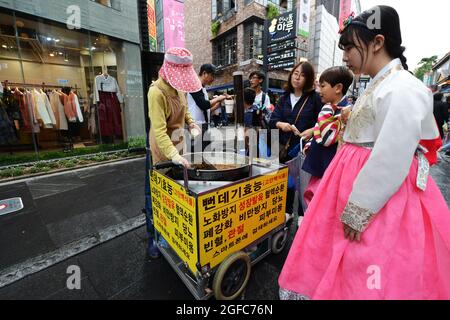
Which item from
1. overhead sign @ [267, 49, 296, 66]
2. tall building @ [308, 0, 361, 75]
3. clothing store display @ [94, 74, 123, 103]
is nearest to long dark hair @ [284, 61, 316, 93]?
clothing store display @ [94, 74, 123, 103]

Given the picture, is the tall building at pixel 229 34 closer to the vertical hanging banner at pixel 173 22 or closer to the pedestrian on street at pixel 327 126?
the vertical hanging banner at pixel 173 22

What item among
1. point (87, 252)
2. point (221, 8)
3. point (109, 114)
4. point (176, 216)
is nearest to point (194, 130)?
point (176, 216)

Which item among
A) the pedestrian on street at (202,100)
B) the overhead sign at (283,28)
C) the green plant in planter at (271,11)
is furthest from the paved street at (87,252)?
the green plant in planter at (271,11)

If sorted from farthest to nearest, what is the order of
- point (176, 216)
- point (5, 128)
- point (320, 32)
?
point (320, 32), point (5, 128), point (176, 216)

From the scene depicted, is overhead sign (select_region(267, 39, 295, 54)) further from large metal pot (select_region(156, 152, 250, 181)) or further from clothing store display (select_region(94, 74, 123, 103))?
large metal pot (select_region(156, 152, 250, 181))

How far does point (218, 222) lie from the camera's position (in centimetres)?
169

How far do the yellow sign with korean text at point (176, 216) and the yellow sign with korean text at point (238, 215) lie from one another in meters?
0.08

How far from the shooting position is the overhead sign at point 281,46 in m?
9.87

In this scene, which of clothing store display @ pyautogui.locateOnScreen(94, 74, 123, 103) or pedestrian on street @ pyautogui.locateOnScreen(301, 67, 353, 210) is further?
clothing store display @ pyautogui.locateOnScreen(94, 74, 123, 103)

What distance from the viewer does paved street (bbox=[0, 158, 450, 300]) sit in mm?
2064

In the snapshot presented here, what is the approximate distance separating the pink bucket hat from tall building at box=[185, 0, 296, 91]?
13.9 m

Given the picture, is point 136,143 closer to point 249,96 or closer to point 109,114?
point 109,114

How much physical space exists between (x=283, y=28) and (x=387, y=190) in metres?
11.0

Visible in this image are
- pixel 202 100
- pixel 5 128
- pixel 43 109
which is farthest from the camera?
pixel 43 109
